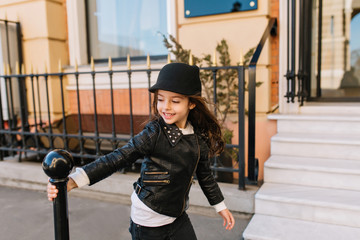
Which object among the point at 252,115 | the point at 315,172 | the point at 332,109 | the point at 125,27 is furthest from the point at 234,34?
the point at 125,27

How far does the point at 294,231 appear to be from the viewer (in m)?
2.40

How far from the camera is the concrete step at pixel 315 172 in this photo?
275 centimetres

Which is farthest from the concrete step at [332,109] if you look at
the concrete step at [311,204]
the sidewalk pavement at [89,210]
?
the sidewalk pavement at [89,210]

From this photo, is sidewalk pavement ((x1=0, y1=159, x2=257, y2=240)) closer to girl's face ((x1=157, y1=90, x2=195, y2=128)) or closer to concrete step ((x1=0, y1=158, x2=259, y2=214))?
Result: concrete step ((x1=0, y1=158, x2=259, y2=214))

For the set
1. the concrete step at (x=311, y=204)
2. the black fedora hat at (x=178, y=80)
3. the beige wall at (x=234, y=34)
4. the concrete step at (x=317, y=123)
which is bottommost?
the concrete step at (x=311, y=204)

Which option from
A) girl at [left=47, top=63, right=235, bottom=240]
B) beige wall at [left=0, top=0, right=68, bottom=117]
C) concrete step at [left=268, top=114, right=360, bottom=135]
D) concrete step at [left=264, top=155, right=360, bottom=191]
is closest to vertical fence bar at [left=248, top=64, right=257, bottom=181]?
concrete step at [left=264, top=155, right=360, bottom=191]

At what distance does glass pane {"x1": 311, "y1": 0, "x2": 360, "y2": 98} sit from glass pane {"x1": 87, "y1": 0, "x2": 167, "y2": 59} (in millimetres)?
2808

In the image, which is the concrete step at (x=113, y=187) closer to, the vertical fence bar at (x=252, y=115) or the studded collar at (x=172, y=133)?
the vertical fence bar at (x=252, y=115)

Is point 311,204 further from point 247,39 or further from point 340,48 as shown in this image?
point 340,48

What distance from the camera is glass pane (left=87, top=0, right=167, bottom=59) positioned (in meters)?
4.91

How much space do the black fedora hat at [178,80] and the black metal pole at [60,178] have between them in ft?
1.77

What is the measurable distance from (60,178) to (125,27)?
14.2 feet

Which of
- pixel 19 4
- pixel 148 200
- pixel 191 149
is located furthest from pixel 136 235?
pixel 19 4

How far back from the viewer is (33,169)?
154 inches
